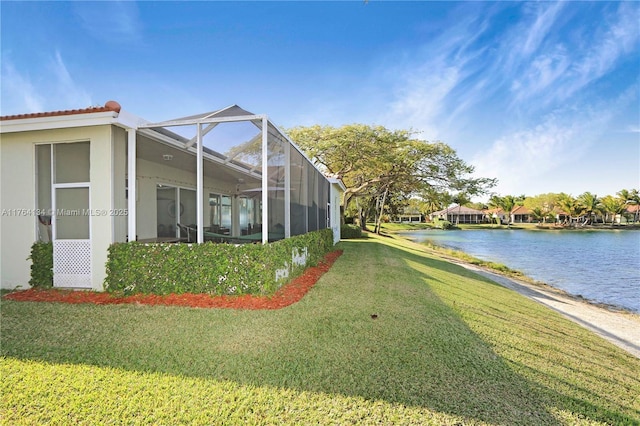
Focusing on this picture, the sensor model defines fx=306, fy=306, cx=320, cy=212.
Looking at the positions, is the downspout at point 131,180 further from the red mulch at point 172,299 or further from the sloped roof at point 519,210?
the sloped roof at point 519,210

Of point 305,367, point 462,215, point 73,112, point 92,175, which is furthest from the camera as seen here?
point 462,215

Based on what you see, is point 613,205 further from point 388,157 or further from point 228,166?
point 228,166

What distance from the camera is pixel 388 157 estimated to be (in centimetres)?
1984

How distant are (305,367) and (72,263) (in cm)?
561

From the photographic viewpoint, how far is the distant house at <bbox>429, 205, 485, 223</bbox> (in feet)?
231

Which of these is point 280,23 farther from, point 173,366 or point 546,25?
point 173,366

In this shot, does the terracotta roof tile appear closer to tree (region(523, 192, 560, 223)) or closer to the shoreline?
the shoreline

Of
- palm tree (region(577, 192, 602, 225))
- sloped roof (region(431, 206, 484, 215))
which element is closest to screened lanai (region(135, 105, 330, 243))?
palm tree (region(577, 192, 602, 225))

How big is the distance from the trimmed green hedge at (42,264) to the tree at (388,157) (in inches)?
598

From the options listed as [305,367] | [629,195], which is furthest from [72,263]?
[629,195]

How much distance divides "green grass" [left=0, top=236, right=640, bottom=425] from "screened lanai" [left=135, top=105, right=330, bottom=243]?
6.81 ft

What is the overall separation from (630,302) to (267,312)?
11.5 metres

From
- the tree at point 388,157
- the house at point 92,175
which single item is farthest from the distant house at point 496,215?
the house at point 92,175

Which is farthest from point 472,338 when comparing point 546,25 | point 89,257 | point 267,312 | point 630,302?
point 546,25
